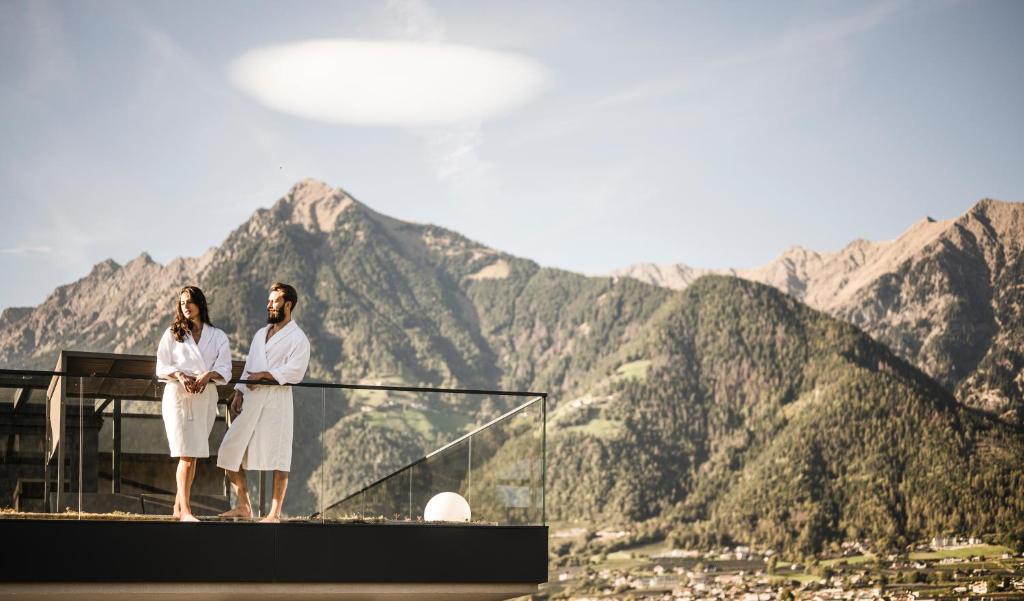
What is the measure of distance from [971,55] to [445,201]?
50848 millimetres

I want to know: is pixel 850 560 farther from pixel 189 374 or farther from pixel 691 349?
pixel 189 374

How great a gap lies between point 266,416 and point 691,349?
11584cm

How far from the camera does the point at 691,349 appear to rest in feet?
405

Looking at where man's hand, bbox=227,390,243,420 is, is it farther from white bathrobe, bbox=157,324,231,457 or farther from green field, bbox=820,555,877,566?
green field, bbox=820,555,877,566

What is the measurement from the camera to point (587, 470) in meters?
110

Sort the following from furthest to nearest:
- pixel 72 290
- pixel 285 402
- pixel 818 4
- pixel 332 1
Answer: pixel 72 290 < pixel 332 1 < pixel 818 4 < pixel 285 402

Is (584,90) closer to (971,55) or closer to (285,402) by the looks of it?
(971,55)

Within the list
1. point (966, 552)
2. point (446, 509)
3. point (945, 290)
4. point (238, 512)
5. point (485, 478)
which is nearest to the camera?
point (238, 512)

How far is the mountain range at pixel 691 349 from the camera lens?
107250 millimetres

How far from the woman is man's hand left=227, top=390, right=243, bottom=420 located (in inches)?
10.3

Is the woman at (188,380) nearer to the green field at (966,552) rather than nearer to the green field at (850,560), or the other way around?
the green field at (850,560)

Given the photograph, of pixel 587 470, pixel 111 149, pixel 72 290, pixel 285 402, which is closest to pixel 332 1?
pixel 111 149

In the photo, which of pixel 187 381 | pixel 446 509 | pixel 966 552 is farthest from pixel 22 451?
pixel 966 552

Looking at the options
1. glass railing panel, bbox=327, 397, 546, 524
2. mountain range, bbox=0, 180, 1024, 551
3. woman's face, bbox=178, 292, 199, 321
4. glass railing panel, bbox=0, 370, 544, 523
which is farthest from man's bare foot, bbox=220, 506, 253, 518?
mountain range, bbox=0, 180, 1024, 551
